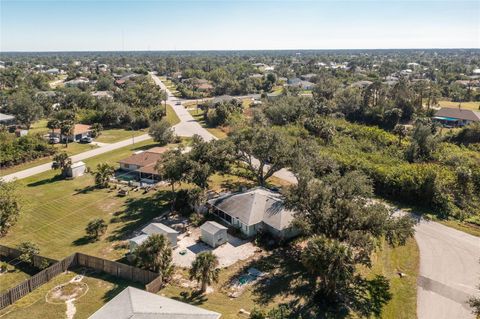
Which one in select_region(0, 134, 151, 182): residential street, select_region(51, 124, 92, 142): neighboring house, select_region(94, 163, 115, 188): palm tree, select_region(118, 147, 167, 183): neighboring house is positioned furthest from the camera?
select_region(51, 124, 92, 142): neighboring house

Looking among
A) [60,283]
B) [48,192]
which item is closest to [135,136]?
[48,192]

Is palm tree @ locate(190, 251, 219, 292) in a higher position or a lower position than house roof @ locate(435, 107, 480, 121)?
lower

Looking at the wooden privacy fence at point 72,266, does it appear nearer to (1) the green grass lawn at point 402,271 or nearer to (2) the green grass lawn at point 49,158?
(1) the green grass lawn at point 402,271

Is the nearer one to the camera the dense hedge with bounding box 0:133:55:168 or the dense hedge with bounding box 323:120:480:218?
the dense hedge with bounding box 323:120:480:218

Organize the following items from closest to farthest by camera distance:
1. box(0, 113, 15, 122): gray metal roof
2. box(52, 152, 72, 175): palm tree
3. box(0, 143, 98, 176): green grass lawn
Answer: box(52, 152, 72, 175): palm tree < box(0, 143, 98, 176): green grass lawn < box(0, 113, 15, 122): gray metal roof

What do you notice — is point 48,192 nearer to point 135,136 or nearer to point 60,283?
Answer: point 60,283

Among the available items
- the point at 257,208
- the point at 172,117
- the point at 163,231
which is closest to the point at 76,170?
the point at 163,231

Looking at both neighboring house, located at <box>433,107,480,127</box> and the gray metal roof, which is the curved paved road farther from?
the gray metal roof

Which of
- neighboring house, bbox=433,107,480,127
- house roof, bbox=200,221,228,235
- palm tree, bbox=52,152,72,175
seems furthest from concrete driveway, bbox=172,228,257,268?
neighboring house, bbox=433,107,480,127
